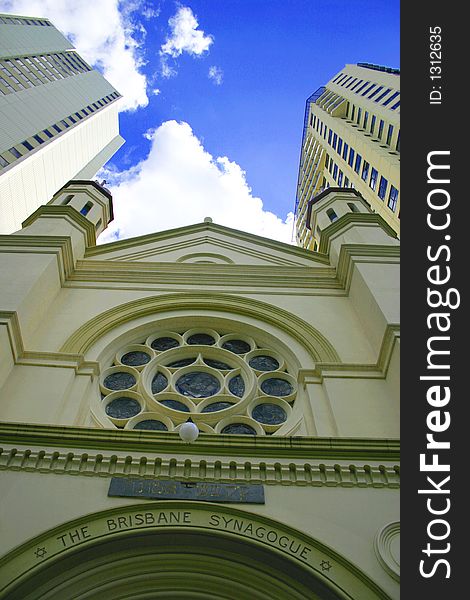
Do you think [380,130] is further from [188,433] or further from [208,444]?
[188,433]

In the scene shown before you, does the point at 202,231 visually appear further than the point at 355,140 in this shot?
No

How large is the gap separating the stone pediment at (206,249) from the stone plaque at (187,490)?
8.94 meters

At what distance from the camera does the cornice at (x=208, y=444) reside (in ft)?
21.7

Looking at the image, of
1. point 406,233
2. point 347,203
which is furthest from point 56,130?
point 406,233

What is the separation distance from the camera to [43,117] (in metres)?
38.4

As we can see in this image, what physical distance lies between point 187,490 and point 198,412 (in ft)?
10.0

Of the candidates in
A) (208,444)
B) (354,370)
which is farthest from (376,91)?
(208,444)

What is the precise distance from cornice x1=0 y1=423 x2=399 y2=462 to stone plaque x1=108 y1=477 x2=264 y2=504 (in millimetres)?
414

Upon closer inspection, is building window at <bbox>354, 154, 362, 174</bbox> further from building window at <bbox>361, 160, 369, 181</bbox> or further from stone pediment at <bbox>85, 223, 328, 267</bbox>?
stone pediment at <bbox>85, 223, 328, 267</bbox>

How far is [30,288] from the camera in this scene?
10469mm

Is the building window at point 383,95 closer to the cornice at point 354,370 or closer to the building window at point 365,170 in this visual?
the building window at point 365,170

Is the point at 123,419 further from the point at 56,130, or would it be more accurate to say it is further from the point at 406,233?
the point at 56,130

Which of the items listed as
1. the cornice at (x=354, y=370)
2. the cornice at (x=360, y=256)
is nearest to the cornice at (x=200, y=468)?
the cornice at (x=354, y=370)

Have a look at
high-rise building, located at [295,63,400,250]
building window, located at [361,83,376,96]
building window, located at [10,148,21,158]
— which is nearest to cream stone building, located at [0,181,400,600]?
high-rise building, located at [295,63,400,250]
